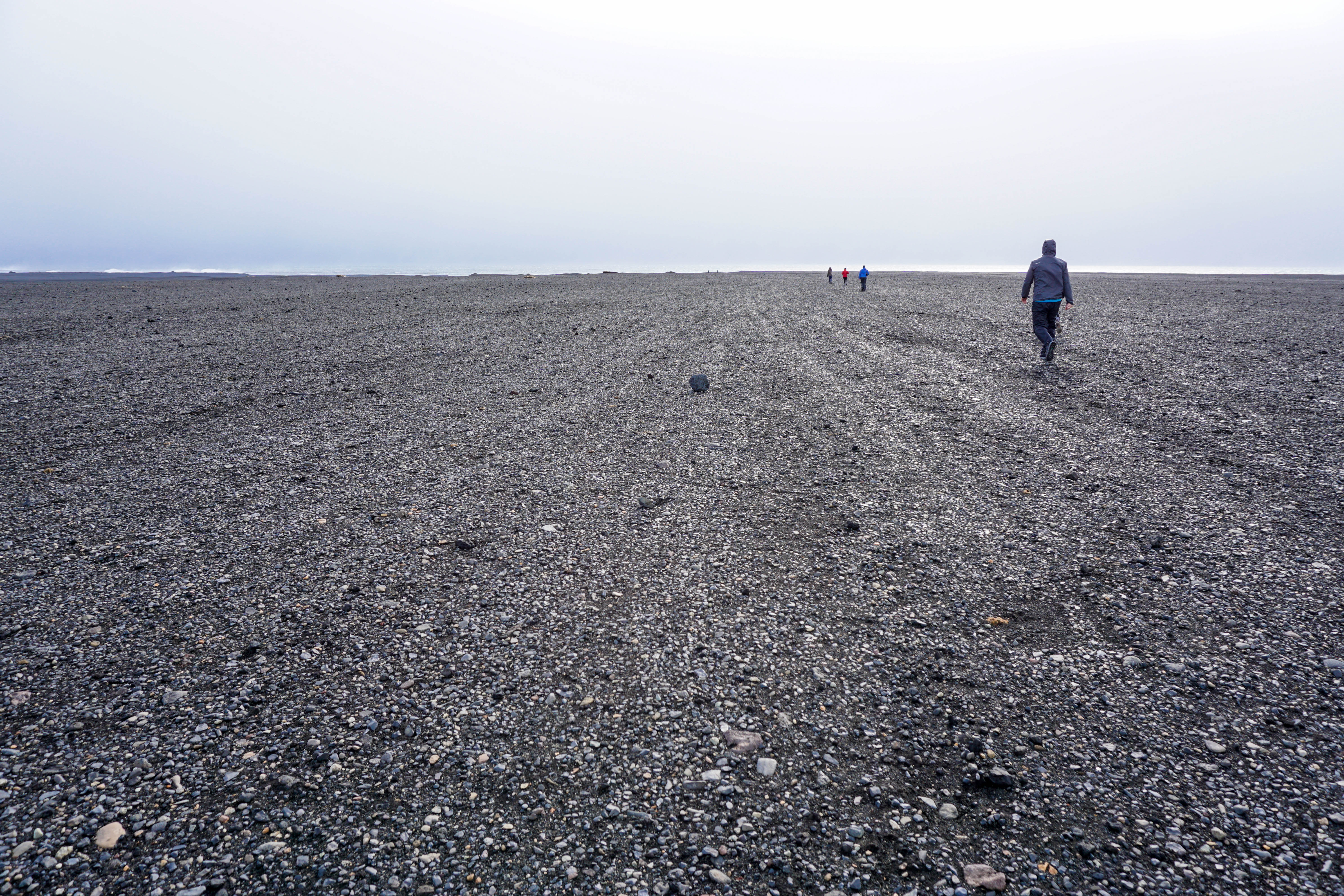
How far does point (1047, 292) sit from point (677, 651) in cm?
1352

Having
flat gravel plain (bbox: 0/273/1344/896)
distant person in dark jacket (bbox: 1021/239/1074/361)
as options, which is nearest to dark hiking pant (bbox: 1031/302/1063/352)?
distant person in dark jacket (bbox: 1021/239/1074/361)

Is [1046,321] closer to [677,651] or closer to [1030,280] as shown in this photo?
[1030,280]

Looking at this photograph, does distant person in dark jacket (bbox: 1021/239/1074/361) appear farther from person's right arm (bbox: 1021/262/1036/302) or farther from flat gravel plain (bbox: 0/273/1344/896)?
flat gravel plain (bbox: 0/273/1344/896)

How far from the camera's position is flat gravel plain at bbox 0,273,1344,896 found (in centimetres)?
288

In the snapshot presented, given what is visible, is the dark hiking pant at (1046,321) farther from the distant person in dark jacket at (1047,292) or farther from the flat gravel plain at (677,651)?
the flat gravel plain at (677,651)

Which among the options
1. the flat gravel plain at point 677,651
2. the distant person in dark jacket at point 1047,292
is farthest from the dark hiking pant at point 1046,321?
the flat gravel plain at point 677,651

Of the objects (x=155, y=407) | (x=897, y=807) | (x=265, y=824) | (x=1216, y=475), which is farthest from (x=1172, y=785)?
(x=155, y=407)

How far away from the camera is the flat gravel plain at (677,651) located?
2877 millimetres

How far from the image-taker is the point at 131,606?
15.5 ft

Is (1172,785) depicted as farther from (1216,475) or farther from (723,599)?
(1216,475)

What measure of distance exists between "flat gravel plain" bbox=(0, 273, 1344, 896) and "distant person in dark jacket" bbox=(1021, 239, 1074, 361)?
4.11 meters

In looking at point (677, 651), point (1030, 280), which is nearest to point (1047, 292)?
point (1030, 280)

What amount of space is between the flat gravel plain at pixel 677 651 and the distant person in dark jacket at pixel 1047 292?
4107mm

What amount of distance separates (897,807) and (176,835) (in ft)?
11.1
